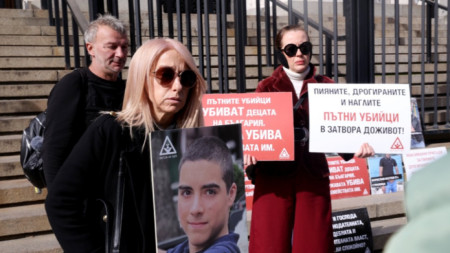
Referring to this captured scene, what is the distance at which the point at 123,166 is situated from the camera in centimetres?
185

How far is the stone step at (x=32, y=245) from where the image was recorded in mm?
3855

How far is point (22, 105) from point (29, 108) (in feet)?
0.23

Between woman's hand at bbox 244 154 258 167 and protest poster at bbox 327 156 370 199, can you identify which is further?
protest poster at bbox 327 156 370 199

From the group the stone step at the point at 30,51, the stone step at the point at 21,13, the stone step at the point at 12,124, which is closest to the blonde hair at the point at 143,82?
the stone step at the point at 12,124

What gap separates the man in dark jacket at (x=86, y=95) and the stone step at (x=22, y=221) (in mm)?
1720

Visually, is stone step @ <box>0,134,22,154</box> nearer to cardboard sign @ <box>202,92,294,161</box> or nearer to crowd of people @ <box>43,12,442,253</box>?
cardboard sign @ <box>202,92,294,161</box>

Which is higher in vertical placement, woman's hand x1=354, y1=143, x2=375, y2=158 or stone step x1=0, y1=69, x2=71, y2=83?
stone step x1=0, y1=69, x2=71, y2=83

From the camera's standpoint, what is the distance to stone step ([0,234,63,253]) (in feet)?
12.6

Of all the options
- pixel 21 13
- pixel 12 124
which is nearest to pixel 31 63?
pixel 12 124

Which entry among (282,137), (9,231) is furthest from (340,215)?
(9,231)

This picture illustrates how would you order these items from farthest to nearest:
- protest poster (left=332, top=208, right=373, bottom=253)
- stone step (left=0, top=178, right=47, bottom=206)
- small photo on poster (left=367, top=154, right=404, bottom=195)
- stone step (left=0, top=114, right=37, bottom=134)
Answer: small photo on poster (left=367, top=154, right=404, bottom=195) < stone step (left=0, top=114, right=37, bottom=134) < protest poster (left=332, top=208, right=373, bottom=253) < stone step (left=0, top=178, right=47, bottom=206)

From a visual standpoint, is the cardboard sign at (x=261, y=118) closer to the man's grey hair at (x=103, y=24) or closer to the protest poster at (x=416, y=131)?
the man's grey hair at (x=103, y=24)

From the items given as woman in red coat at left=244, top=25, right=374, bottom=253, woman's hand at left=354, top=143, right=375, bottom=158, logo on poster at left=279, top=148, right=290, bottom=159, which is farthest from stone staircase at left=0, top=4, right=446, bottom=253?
logo on poster at left=279, top=148, right=290, bottom=159

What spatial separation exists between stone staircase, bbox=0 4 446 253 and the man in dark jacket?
5.48 ft
